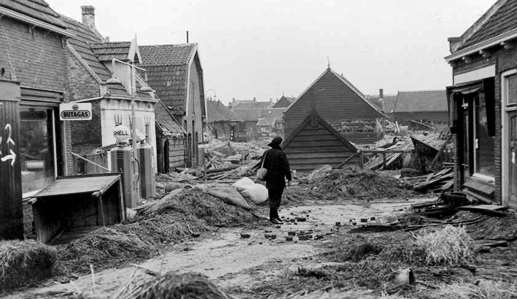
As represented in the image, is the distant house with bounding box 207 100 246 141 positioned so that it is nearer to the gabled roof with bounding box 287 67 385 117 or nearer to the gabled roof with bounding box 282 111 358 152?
the gabled roof with bounding box 287 67 385 117

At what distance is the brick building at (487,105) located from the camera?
12586mm

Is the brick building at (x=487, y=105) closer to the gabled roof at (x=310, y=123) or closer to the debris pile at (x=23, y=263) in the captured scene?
the debris pile at (x=23, y=263)

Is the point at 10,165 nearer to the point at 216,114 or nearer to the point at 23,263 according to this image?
the point at 23,263

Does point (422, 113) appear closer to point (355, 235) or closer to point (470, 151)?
point (470, 151)

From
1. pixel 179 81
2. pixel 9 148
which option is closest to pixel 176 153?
pixel 179 81

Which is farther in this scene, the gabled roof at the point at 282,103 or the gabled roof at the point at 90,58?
the gabled roof at the point at 282,103

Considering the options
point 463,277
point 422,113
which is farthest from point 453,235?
point 422,113

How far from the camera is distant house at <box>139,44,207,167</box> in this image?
115ft

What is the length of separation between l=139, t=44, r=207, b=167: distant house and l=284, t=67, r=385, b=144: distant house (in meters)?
16.3

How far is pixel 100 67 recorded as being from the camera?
22172 mm

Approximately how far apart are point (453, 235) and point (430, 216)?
483cm

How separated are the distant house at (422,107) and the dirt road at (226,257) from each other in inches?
2998

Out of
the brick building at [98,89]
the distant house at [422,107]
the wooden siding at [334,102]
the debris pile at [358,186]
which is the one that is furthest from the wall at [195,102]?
the distant house at [422,107]

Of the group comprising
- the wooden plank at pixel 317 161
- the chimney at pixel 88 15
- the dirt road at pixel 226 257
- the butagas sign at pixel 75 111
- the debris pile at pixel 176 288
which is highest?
the chimney at pixel 88 15
